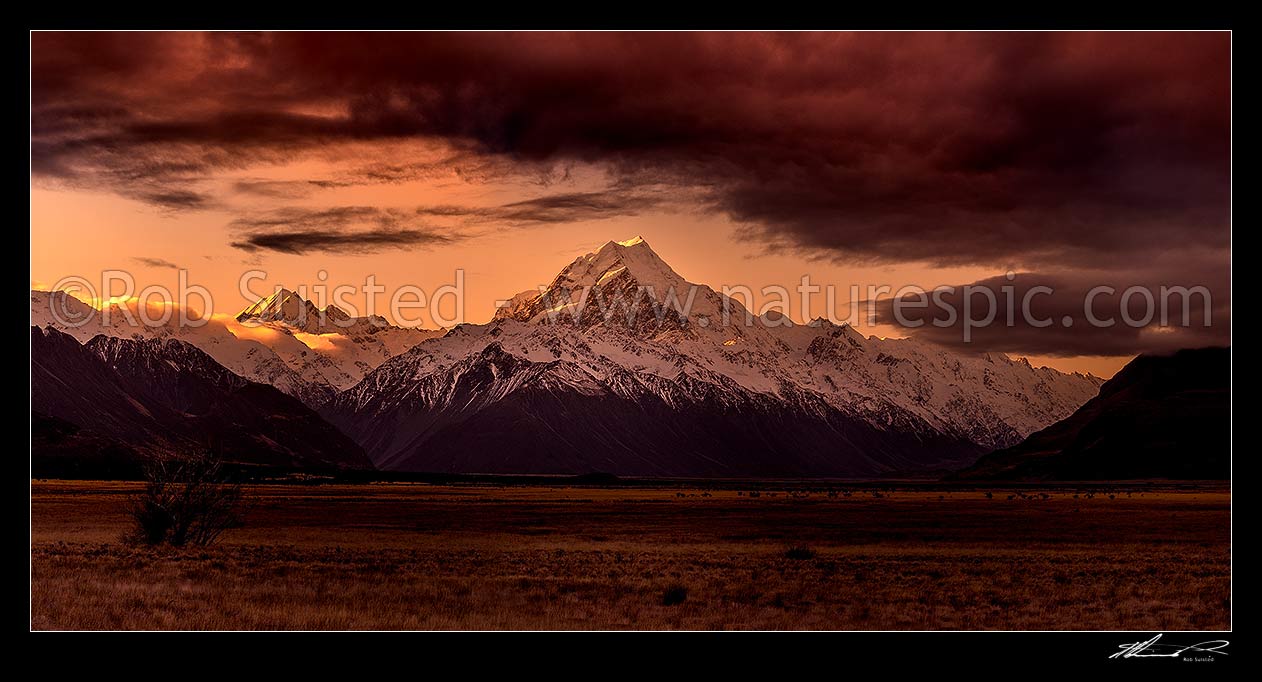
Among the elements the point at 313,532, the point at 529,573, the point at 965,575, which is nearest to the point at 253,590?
the point at 529,573

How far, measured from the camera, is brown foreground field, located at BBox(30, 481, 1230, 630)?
30797 millimetres
